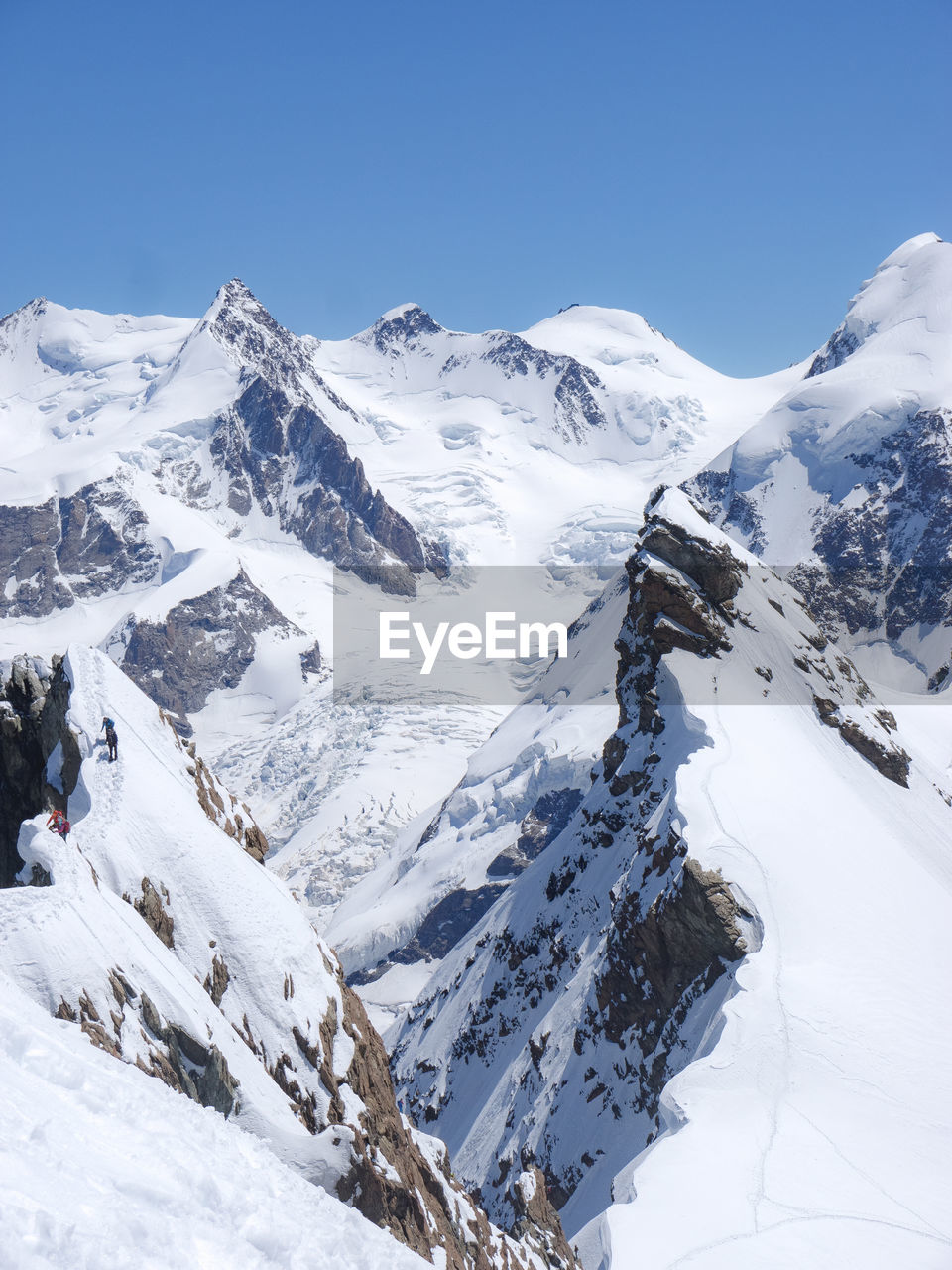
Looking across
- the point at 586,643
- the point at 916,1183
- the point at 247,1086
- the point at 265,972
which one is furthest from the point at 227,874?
the point at 586,643

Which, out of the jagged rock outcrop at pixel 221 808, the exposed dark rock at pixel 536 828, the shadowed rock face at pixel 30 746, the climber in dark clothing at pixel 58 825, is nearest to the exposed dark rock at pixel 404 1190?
the jagged rock outcrop at pixel 221 808

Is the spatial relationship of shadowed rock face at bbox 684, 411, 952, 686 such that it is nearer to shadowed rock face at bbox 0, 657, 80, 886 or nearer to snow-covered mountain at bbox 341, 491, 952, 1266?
snow-covered mountain at bbox 341, 491, 952, 1266

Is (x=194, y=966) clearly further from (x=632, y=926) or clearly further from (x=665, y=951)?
(x=632, y=926)

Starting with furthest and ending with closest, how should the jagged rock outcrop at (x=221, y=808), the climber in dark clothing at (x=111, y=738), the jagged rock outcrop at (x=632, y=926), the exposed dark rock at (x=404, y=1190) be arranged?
the jagged rock outcrop at (x=632, y=926), the jagged rock outcrop at (x=221, y=808), the climber in dark clothing at (x=111, y=738), the exposed dark rock at (x=404, y=1190)

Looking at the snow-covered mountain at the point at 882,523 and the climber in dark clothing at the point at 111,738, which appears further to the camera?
the snow-covered mountain at the point at 882,523

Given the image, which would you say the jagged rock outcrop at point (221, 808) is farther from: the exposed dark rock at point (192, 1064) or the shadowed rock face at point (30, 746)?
the exposed dark rock at point (192, 1064)

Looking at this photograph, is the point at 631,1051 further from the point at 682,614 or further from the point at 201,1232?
the point at 201,1232
